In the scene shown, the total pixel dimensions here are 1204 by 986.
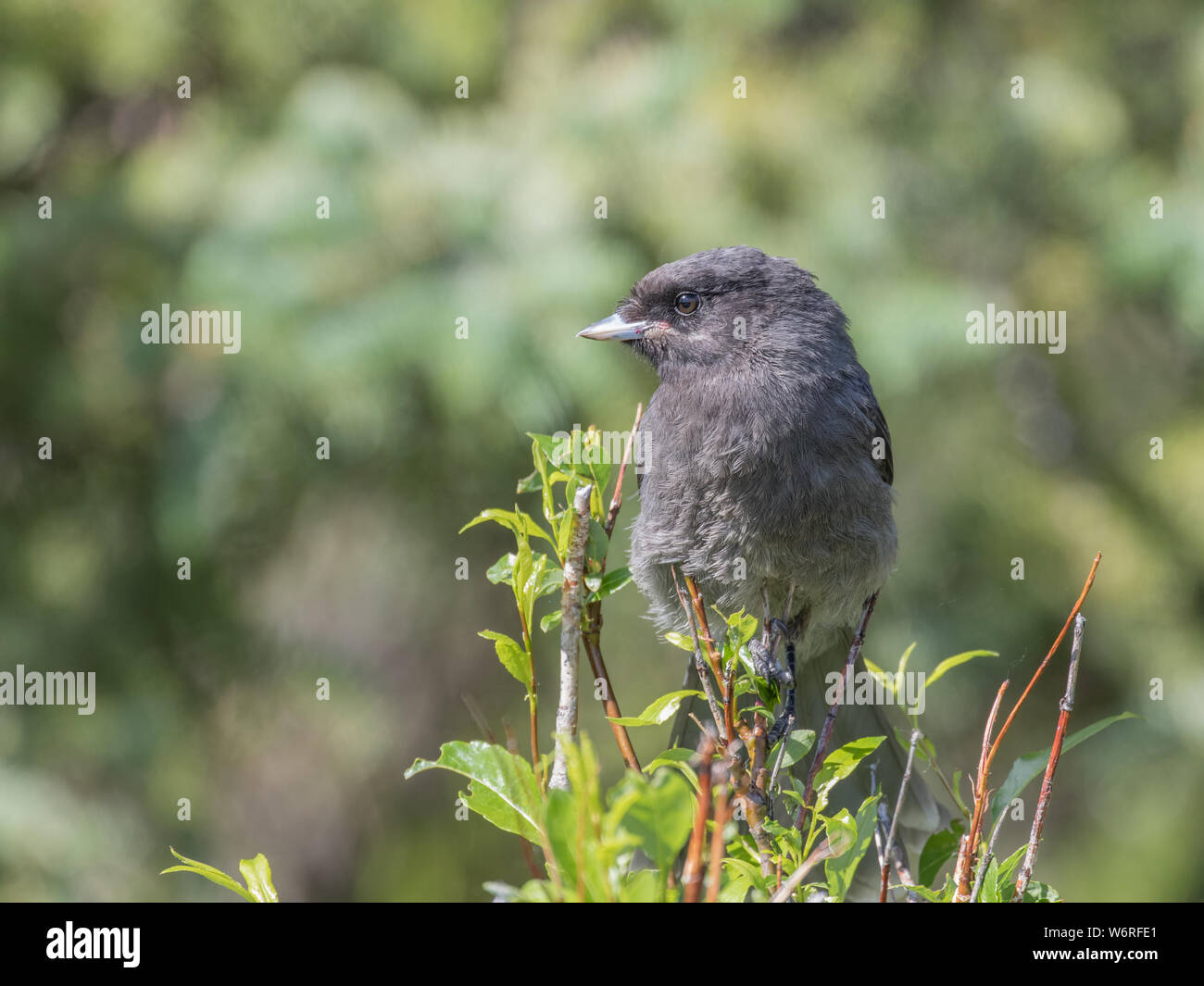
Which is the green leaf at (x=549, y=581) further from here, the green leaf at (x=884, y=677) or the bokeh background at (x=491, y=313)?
the bokeh background at (x=491, y=313)

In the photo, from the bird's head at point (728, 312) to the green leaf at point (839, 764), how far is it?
169 centimetres

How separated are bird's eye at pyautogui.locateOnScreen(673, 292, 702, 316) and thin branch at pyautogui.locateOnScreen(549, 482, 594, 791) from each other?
1593 millimetres

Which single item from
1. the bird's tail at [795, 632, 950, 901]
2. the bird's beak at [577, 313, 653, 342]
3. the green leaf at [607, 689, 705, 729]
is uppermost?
the bird's beak at [577, 313, 653, 342]

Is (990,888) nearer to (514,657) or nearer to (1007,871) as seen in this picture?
(1007,871)

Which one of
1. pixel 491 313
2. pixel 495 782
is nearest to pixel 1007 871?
pixel 495 782

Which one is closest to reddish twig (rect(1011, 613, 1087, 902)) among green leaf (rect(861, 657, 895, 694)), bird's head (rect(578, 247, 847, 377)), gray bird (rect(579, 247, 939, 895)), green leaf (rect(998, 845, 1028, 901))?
green leaf (rect(998, 845, 1028, 901))

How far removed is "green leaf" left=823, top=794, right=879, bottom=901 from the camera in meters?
1.49

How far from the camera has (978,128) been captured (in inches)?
190

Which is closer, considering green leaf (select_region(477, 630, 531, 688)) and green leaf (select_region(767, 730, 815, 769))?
green leaf (select_region(477, 630, 531, 688))

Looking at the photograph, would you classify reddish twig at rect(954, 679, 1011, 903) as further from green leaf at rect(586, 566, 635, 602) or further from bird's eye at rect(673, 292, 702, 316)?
bird's eye at rect(673, 292, 702, 316)

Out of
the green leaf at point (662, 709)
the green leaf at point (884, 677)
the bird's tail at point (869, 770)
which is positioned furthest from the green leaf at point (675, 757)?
the bird's tail at point (869, 770)

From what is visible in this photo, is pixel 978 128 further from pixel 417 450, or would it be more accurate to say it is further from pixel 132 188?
pixel 132 188

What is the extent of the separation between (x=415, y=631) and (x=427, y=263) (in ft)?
7.98

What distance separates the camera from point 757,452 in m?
3.01
